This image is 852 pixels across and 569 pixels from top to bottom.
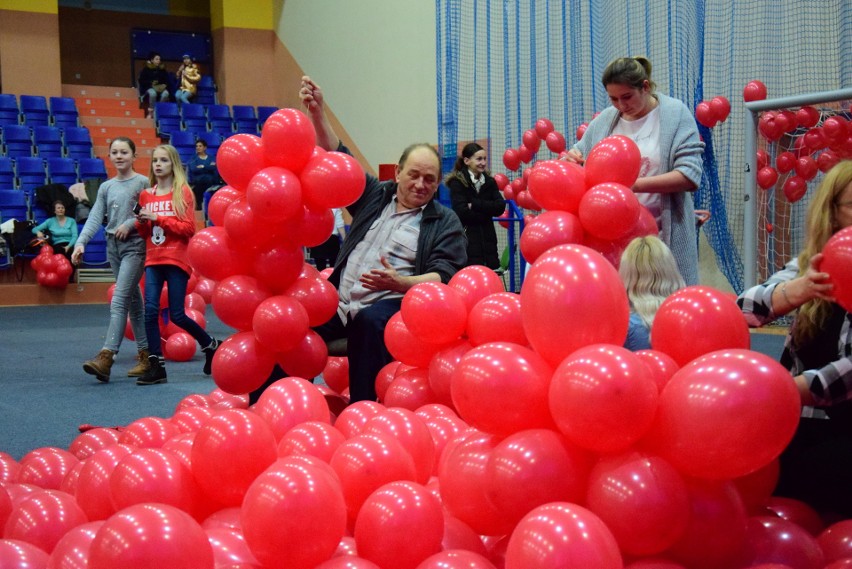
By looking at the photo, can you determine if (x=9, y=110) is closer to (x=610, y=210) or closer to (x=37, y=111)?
(x=37, y=111)

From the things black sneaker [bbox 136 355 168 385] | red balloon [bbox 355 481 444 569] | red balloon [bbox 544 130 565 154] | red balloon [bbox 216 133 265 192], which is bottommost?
black sneaker [bbox 136 355 168 385]

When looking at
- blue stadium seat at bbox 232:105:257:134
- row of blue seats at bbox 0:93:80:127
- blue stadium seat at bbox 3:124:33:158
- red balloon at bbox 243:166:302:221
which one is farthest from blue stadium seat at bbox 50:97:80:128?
red balloon at bbox 243:166:302:221

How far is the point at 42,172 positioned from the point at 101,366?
275 inches

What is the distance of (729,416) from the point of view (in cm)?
132

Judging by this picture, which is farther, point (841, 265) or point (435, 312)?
point (435, 312)

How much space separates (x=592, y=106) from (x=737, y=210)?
1.33m

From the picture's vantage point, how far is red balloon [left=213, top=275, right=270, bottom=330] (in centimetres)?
295

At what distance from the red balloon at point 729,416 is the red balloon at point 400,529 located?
1.41ft

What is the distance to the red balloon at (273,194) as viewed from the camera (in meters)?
2.80

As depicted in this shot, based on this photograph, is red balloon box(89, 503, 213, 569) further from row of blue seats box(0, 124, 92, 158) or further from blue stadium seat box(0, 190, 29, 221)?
row of blue seats box(0, 124, 92, 158)

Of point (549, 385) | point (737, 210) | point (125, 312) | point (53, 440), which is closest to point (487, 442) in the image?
point (549, 385)

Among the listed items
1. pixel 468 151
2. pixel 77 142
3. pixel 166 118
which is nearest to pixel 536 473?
pixel 468 151

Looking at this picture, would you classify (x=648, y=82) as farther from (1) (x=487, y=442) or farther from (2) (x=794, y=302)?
(1) (x=487, y=442)

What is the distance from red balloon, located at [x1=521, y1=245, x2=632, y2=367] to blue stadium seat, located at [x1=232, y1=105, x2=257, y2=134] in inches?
455
